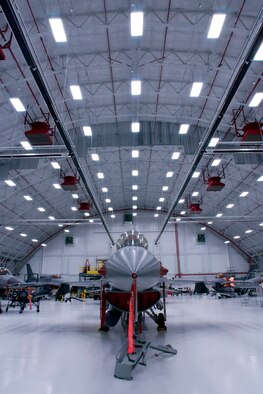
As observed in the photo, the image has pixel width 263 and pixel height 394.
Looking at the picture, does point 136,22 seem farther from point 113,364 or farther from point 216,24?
point 113,364

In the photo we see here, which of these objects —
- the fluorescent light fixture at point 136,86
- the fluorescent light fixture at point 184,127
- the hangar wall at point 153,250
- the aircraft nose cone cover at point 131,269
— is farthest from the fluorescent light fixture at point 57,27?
the hangar wall at point 153,250

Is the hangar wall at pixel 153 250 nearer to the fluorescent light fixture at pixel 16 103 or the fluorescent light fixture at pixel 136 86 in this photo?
the fluorescent light fixture at pixel 136 86

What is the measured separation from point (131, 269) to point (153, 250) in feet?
112

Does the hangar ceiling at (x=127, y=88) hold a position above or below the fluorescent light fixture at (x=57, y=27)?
above

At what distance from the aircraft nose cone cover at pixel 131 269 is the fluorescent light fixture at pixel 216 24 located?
Result: 8627mm

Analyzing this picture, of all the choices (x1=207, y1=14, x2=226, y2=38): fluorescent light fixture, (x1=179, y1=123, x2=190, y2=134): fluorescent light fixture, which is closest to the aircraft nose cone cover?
(x1=207, y1=14, x2=226, y2=38): fluorescent light fixture

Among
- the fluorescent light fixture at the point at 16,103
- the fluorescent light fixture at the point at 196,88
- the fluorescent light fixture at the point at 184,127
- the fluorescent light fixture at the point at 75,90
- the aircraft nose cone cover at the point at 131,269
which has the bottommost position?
the aircraft nose cone cover at the point at 131,269

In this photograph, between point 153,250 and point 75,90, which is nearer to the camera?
point 75,90

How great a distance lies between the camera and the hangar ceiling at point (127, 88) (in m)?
11.3

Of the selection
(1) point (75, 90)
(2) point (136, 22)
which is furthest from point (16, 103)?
(2) point (136, 22)

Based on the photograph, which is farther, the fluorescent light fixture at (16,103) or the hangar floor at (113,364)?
the fluorescent light fixture at (16,103)

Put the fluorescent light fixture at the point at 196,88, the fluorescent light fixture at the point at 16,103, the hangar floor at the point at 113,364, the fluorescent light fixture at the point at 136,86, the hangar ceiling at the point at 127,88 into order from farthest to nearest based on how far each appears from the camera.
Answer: the fluorescent light fixture at the point at 196,88
the fluorescent light fixture at the point at 136,86
the fluorescent light fixture at the point at 16,103
the hangar ceiling at the point at 127,88
the hangar floor at the point at 113,364

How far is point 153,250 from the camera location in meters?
40.0

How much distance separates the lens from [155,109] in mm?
18703
